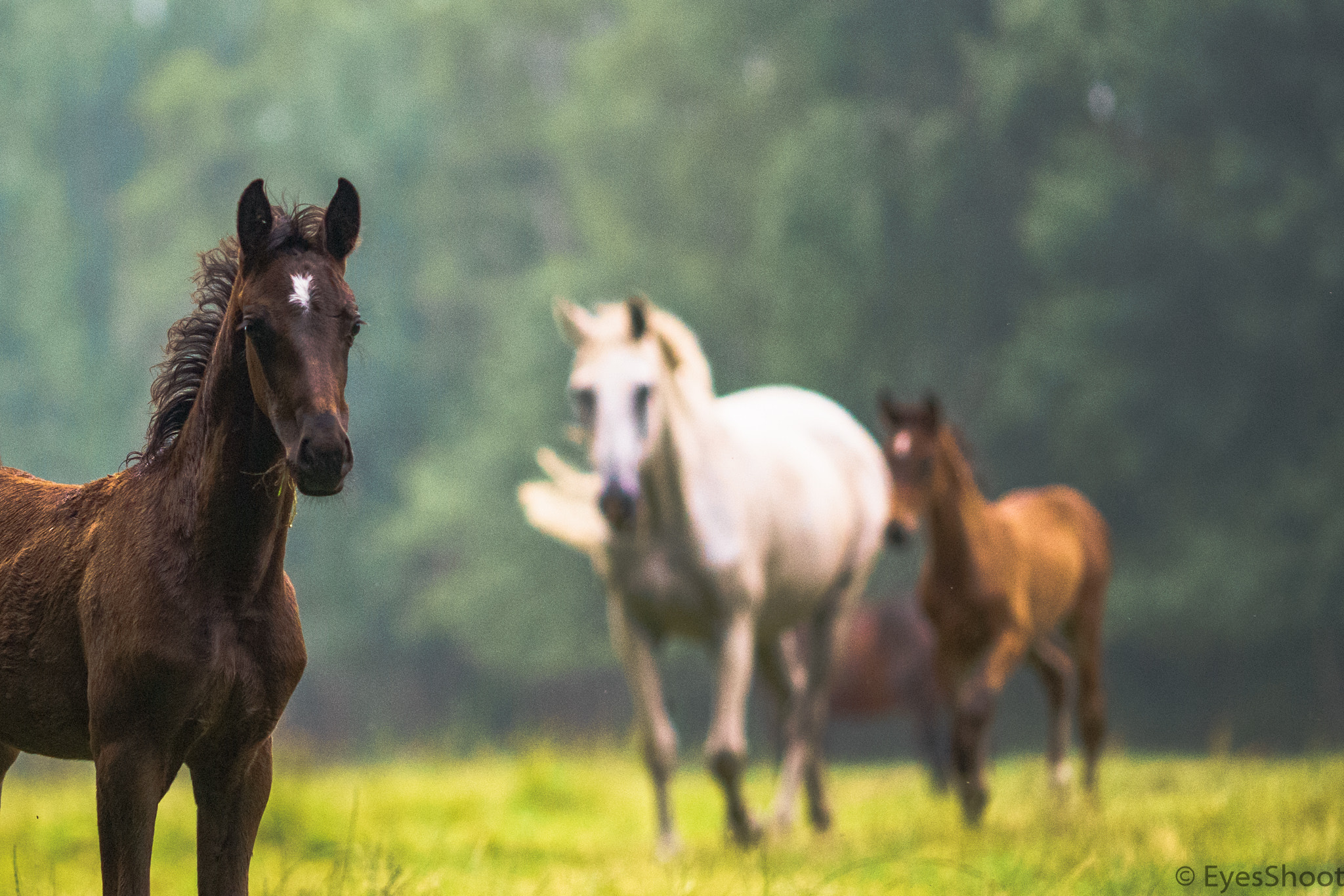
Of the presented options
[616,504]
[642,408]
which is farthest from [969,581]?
[616,504]

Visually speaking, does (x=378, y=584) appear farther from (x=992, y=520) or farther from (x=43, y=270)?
(x=992, y=520)

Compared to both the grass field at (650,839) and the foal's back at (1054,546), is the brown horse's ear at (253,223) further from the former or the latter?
the foal's back at (1054,546)

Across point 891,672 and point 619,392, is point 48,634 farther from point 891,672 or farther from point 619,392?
point 891,672

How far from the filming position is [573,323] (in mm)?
5855

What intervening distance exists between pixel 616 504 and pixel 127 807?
2.93 m

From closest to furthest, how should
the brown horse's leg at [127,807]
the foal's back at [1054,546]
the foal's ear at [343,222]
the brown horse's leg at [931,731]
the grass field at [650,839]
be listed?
the brown horse's leg at [127,807], the foal's ear at [343,222], the grass field at [650,839], the foal's back at [1054,546], the brown horse's leg at [931,731]

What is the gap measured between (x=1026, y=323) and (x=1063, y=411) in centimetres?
142

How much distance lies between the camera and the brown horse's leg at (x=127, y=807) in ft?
7.82

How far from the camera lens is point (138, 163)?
26.6 metres

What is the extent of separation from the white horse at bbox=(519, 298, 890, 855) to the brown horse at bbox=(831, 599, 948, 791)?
408cm

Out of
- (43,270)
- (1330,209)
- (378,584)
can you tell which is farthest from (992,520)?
(43,270)

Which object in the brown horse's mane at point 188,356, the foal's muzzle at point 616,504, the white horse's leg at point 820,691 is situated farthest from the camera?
the white horse's leg at point 820,691

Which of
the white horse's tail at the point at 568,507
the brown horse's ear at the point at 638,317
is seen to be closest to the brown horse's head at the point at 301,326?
the brown horse's ear at the point at 638,317

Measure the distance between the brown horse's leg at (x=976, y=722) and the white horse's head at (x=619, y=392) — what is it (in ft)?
6.11
